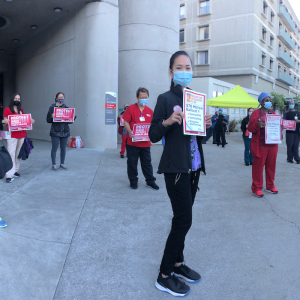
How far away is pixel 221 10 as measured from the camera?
3162 cm

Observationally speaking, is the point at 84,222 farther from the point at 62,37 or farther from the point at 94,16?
the point at 62,37

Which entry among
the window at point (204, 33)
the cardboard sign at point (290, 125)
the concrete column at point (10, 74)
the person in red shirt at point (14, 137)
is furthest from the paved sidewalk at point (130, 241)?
the window at point (204, 33)

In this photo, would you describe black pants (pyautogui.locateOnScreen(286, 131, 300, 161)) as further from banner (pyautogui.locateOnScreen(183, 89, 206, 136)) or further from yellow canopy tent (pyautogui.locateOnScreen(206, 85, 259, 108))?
banner (pyautogui.locateOnScreen(183, 89, 206, 136))

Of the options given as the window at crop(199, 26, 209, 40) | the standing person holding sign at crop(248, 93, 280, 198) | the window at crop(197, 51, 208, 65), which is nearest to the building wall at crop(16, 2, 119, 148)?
the standing person holding sign at crop(248, 93, 280, 198)

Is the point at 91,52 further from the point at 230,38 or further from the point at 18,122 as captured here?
the point at 230,38

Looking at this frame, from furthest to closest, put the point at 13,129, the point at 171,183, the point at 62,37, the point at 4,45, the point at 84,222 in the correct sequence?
1. the point at 4,45
2. the point at 62,37
3. the point at 13,129
4. the point at 84,222
5. the point at 171,183

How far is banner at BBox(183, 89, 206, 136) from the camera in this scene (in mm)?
2477

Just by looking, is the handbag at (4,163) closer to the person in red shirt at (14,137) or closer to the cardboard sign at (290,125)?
the person in red shirt at (14,137)

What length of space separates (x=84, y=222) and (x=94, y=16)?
10535 mm

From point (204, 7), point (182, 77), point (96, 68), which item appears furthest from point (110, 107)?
point (204, 7)

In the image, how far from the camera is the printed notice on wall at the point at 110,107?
12.6 meters

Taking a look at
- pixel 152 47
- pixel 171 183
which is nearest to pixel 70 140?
pixel 152 47

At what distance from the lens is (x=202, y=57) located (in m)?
33.6

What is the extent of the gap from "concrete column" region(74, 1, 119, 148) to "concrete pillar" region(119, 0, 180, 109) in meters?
1.80
